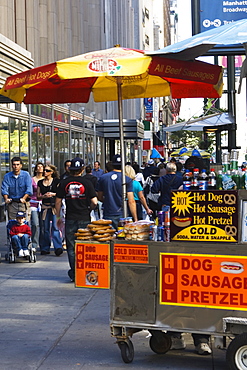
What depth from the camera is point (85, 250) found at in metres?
6.48

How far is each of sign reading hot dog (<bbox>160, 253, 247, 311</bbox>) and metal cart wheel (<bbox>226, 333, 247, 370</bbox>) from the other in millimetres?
263

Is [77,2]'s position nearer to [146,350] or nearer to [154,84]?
[154,84]

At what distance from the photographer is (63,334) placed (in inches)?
287

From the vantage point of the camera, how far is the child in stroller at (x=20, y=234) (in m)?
12.4

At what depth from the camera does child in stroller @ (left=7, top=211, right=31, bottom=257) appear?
1242 centimetres

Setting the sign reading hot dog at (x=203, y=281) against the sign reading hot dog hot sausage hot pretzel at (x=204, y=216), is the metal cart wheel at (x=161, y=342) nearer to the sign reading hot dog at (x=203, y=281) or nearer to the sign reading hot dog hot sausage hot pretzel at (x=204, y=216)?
the sign reading hot dog at (x=203, y=281)

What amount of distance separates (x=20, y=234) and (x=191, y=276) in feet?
23.0

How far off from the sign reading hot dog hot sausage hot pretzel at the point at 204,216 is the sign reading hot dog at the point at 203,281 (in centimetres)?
17

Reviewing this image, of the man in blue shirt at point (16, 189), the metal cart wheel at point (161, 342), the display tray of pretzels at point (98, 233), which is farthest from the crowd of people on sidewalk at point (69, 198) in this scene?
the metal cart wheel at point (161, 342)

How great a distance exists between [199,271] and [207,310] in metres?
0.34

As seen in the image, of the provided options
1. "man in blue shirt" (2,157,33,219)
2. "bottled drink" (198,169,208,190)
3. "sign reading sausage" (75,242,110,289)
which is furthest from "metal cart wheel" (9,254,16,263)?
"bottled drink" (198,169,208,190)

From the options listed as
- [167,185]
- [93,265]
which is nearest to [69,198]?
[167,185]

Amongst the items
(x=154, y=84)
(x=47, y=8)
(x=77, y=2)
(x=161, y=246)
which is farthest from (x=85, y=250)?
(x=77, y=2)

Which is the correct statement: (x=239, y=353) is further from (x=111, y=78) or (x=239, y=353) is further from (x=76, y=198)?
(x=76, y=198)
